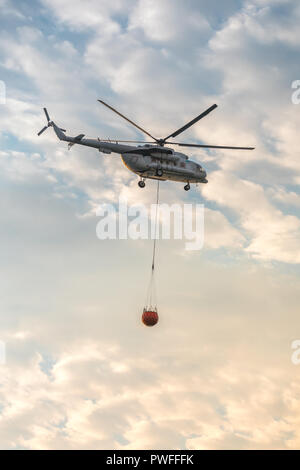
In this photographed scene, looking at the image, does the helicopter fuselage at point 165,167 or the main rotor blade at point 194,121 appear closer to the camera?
the main rotor blade at point 194,121

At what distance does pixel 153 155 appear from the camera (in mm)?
64812

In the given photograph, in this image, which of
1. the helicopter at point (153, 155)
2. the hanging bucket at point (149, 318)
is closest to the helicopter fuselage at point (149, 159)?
the helicopter at point (153, 155)

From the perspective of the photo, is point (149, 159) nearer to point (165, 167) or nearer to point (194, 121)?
point (165, 167)

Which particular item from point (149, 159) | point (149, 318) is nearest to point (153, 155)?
point (149, 159)

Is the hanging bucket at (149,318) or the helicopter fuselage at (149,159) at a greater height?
the helicopter fuselage at (149,159)

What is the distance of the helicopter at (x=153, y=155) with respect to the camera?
62.3 meters

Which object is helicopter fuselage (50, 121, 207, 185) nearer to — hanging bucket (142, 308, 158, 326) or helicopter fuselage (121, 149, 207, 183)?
helicopter fuselage (121, 149, 207, 183)

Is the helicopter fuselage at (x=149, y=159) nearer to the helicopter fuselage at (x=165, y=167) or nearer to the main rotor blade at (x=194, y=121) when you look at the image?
the helicopter fuselage at (x=165, y=167)

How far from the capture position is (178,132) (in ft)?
218

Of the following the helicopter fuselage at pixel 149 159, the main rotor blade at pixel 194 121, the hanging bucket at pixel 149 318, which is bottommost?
the hanging bucket at pixel 149 318

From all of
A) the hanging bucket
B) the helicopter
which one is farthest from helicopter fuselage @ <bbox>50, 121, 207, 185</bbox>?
the hanging bucket
